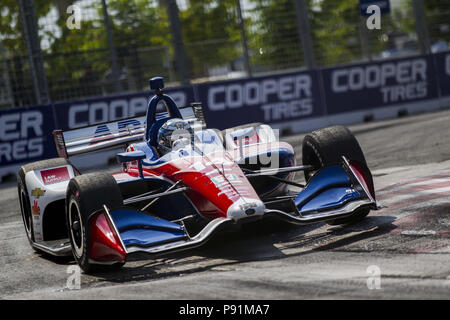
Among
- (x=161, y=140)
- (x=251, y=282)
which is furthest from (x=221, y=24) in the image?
(x=251, y=282)

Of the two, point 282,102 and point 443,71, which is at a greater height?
point 443,71

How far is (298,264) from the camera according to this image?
17.7 feet

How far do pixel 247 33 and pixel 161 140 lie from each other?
10.6 metres

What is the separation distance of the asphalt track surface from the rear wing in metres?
1.19

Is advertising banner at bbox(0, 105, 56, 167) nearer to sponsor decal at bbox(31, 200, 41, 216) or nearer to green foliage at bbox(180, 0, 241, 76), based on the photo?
green foliage at bbox(180, 0, 241, 76)

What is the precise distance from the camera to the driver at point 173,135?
7.15m

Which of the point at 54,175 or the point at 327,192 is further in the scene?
the point at 54,175

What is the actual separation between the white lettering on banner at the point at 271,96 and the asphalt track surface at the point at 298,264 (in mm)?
8059

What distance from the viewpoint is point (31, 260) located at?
23.7 feet

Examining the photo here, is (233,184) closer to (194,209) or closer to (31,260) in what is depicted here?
(194,209)

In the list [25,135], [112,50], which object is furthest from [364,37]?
[25,135]

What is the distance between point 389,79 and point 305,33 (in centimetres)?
234

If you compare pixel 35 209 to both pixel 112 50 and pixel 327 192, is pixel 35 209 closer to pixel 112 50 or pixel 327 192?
pixel 327 192

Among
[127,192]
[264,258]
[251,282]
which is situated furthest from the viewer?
[127,192]
